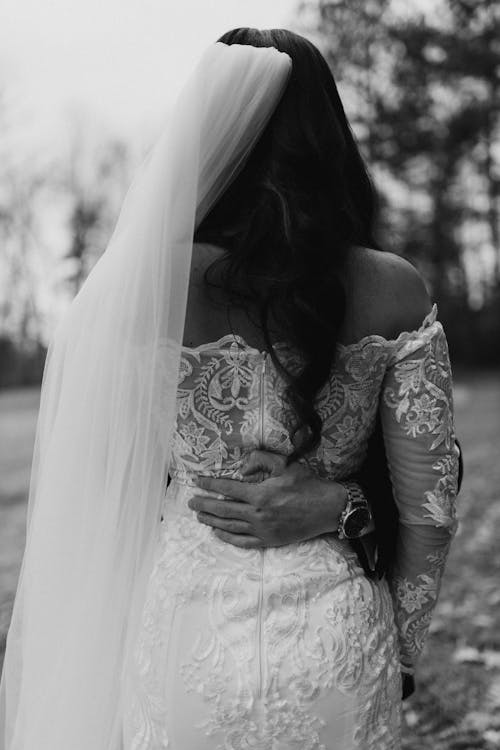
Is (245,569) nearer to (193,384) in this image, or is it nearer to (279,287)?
(193,384)

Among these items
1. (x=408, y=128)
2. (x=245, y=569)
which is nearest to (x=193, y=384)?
(x=245, y=569)

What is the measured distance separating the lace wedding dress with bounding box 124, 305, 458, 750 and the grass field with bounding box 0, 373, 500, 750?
2.12 metres

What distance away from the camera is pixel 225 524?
1.80m

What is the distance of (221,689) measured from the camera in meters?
1.71

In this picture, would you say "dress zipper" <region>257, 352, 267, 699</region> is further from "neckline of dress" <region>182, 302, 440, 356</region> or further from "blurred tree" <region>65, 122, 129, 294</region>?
"blurred tree" <region>65, 122, 129, 294</region>

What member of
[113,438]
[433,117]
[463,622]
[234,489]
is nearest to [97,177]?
[433,117]

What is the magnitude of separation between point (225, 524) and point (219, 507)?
0.04m

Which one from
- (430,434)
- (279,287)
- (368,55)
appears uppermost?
(368,55)

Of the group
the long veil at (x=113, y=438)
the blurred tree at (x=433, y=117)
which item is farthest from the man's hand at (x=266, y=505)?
the blurred tree at (x=433, y=117)

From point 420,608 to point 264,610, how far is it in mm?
536

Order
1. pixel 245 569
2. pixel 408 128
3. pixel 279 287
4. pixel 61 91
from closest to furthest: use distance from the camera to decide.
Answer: pixel 279 287 → pixel 245 569 → pixel 408 128 → pixel 61 91

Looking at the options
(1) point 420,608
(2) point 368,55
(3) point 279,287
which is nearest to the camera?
(3) point 279,287

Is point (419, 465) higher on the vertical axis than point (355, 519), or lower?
higher

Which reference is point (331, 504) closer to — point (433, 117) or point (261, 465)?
point (261, 465)
